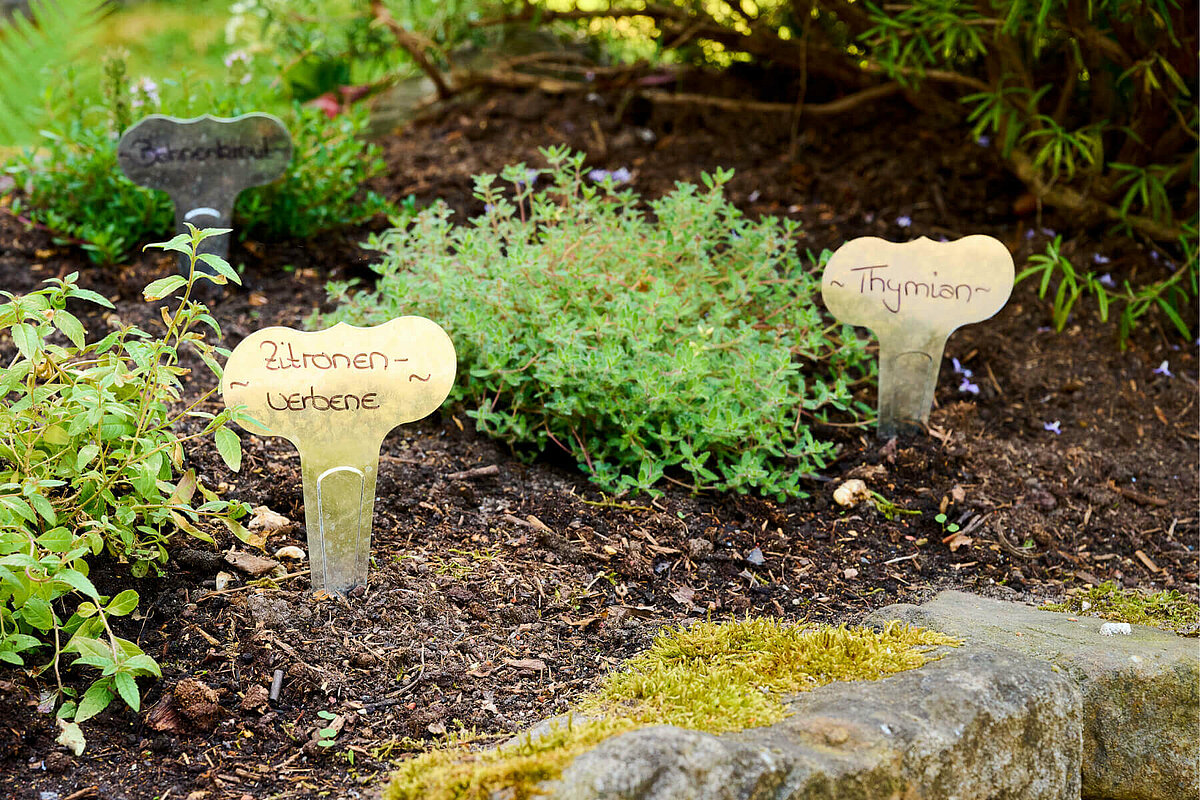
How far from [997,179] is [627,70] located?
1.53 m

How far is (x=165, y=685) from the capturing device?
1.57 meters

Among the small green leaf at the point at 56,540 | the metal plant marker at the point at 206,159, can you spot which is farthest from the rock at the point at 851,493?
the metal plant marker at the point at 206,159

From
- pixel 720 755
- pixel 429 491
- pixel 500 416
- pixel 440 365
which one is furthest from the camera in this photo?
pixel 500 416

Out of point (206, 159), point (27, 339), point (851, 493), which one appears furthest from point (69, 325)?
point (851, 493)

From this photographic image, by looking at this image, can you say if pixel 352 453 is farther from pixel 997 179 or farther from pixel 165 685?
pixel 997 179

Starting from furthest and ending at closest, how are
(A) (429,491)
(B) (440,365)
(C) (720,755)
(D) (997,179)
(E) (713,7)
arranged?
1. (E) (713,7)
2. (D) (997,179)
3. (A) (429,491)
4. (B) (440,365)
5. (C) (720,755)

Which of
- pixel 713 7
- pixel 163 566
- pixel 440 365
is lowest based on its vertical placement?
pixel 163 566

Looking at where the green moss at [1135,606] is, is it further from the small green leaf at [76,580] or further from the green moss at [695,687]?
the small green leaf at [76,580]

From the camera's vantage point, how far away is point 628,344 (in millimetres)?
2461

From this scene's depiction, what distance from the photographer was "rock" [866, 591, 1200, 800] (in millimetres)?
1741

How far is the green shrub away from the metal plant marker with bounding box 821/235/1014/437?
169 cm

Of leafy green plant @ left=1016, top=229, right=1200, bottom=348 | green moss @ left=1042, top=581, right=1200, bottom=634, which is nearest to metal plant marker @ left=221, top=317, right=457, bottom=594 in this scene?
green moss @ left=1042, top=581, right=1200, bottom=634

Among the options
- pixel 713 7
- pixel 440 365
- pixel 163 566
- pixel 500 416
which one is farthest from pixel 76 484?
pixel 713 7

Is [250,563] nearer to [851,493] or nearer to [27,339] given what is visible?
[27,339]
